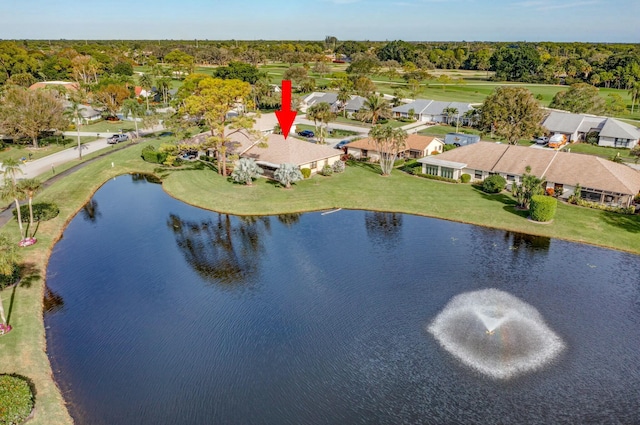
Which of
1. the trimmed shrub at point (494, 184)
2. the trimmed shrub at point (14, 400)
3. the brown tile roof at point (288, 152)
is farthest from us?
the brown tile roof at point (288, 152)

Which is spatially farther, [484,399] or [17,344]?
[17,344]

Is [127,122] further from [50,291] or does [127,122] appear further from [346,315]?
[346,315]

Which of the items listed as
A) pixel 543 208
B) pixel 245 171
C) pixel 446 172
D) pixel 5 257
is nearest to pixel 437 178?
pixel 446 172

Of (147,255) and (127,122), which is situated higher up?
(127,122)

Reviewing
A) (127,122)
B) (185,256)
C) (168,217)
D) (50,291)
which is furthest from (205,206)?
(127,122)

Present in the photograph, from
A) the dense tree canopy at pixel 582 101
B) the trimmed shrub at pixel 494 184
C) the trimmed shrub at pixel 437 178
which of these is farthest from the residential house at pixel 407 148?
the dense tree canopy at pixel 582 101

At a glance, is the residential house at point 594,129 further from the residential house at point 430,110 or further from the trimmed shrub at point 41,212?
the trimmed shrub at point 41,212
